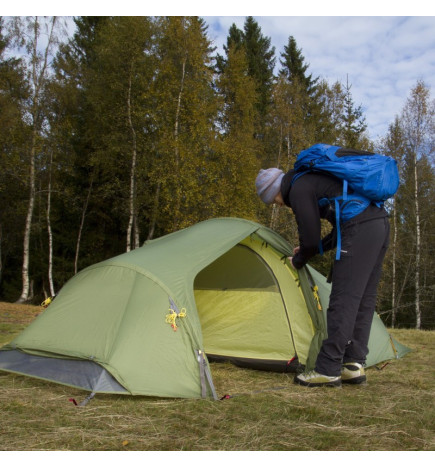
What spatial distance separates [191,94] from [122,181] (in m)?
4.08

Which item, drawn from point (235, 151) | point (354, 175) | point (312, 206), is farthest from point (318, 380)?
point (235, 151)

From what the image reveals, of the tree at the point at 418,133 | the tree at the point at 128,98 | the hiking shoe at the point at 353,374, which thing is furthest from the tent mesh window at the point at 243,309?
the tree at the point at 418,133

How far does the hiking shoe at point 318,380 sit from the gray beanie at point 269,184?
1.35 meters

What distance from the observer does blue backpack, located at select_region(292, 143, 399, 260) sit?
3.25m

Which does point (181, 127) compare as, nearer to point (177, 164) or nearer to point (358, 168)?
point (177, 164)

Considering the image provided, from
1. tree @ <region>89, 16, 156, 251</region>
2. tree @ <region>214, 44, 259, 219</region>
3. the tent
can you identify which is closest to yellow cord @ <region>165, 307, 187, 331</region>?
the tent

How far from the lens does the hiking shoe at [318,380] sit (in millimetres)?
3270

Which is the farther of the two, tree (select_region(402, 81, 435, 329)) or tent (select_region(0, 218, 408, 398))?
tree (select_region(402, 81, 435, 329))

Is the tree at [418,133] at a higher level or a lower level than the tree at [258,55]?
lower

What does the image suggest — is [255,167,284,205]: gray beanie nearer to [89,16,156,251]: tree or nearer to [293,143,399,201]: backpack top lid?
[293,143,399,201]: backpack top lid

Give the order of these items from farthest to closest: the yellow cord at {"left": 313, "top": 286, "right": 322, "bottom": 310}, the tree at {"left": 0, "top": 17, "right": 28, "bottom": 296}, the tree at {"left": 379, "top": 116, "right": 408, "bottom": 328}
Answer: the tree at {"left": 379, "top": 116, "right": 408, "bottom": 328} → the tree at {"left": 0, "top": 17, "right": 28, "bottom": 296} → the yellow cord at {"left": 313, "top": 286, "right": 322, "bottom": 310}

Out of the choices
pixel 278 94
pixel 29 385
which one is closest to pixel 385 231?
pixel 29 385

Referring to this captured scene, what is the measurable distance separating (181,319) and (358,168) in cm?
169

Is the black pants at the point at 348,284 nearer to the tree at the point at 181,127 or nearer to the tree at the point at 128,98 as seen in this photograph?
the tree at the point at 181,127
